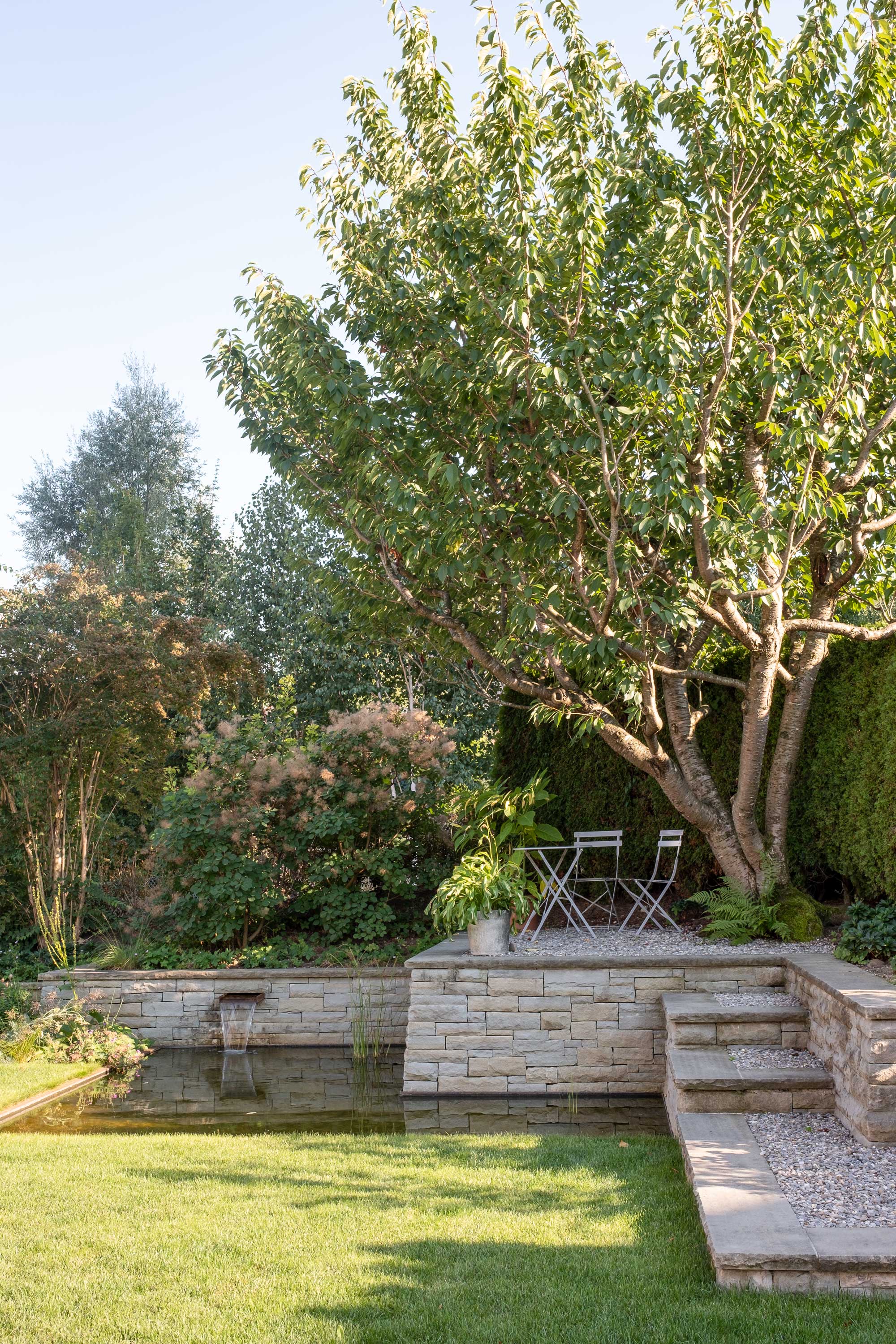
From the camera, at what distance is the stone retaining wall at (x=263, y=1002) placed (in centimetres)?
743

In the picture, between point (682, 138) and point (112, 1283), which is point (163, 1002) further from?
point (682, 138)

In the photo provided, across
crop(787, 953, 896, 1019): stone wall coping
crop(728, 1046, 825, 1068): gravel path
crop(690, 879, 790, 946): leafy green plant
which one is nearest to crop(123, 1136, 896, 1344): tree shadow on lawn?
crop(728, 1046, 825, 1068): gravel path

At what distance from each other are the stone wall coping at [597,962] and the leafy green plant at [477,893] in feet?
1.00

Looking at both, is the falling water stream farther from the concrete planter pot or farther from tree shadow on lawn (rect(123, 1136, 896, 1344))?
tree shadow on lawn (rect(123, 1136, 896, 1344))

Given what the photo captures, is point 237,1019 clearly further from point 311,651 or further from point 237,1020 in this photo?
point 311,651

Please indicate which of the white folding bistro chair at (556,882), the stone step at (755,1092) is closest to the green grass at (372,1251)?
the stone step at (755,1092)

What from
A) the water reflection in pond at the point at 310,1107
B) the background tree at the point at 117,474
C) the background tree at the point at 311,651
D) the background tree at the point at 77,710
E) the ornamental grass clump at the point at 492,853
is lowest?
the water reflection in pond at the point at 310,1107

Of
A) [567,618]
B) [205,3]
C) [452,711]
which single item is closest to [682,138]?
[567,618]

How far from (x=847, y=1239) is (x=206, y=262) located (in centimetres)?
832

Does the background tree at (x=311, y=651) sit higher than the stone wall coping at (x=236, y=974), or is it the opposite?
the background tree at (x=311, y=651)

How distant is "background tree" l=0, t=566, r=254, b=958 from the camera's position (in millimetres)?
8531

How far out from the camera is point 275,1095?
5.96 meters

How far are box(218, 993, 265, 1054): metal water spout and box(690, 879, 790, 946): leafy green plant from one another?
11.5 ft

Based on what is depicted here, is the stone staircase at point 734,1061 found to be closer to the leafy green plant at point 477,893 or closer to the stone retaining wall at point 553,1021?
the stone retaining wall at point 553,1021
